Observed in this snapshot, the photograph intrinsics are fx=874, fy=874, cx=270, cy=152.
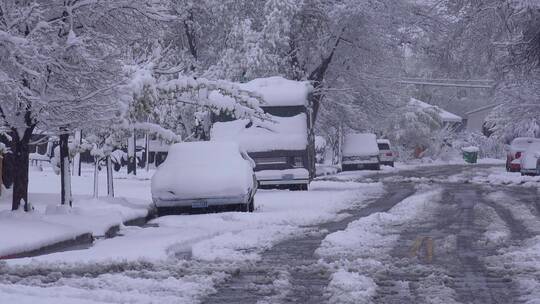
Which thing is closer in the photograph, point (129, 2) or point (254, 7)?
point (129, 2)

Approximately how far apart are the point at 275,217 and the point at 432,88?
91.5m

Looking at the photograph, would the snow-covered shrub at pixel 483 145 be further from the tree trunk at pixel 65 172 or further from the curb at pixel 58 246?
the curb at pixel 58 246

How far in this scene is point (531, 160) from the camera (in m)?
36.1

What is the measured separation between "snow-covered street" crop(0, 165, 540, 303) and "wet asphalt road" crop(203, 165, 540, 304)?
0.04ft

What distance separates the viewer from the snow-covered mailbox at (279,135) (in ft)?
84.4

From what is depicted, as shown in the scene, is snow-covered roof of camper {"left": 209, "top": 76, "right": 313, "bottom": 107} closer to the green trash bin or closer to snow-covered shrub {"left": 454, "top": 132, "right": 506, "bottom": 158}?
the green trash bin

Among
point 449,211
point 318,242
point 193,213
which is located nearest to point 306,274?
point 318,242

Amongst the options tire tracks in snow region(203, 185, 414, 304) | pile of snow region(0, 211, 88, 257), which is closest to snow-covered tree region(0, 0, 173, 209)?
pile of snow region(0, 211, 88, 257)

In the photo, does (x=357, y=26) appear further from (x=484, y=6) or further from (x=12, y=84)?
(x=12, y=84)

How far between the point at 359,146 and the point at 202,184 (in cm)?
2840

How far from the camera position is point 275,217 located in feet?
56.0

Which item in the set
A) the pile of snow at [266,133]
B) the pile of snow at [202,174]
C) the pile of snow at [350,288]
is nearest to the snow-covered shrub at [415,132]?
the pile of snow at [266,133]

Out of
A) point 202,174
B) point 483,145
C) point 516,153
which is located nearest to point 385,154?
point 516,153

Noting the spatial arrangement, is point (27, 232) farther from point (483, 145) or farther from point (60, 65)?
point (483, 145)
